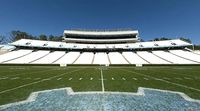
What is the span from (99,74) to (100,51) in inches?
2106

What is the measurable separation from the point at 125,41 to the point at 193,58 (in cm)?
3404

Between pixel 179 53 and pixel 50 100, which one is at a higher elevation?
pixel 179 53

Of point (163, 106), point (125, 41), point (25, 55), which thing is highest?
point (125, 41)

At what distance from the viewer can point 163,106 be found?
28.9 feet

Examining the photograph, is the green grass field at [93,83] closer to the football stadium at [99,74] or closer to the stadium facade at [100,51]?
the football stadium at [99,74]

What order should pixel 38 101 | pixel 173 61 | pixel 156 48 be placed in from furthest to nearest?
1. pixel 156 48
2. pixel 173 61
3. pixel 38 101

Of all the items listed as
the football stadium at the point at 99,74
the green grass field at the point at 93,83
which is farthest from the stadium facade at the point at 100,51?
the green grass field at the point at 93,83

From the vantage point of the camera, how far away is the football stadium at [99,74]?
9602mm

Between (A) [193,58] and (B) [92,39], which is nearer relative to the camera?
(A) [193,58]

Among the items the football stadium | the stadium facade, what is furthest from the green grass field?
the stadium facade

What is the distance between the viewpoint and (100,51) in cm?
7906

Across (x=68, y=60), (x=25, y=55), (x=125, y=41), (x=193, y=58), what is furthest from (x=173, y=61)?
(x=25, y=55)

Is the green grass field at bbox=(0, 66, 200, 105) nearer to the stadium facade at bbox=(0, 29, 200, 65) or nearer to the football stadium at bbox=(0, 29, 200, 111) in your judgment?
the football stadium at bbox=(0, 29, 200, 111)

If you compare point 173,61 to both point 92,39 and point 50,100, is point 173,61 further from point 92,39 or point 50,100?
point 50,100
